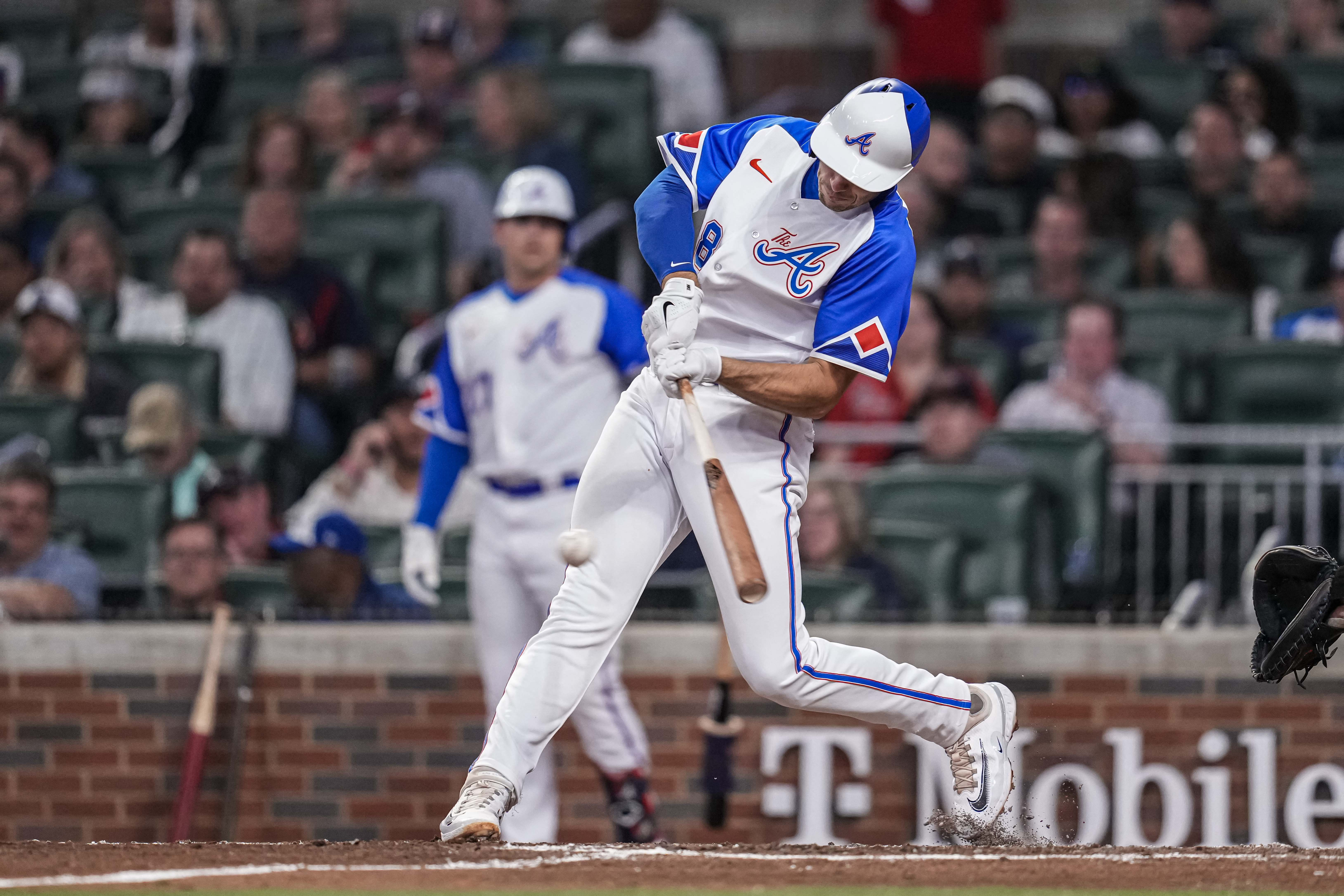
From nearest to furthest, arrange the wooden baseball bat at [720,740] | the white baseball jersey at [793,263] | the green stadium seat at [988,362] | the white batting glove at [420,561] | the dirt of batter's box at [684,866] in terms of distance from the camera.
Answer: the dirt of batter's box at [684,866]
the white baseball jersey at [793,263]
the wooden baseball bat at [720,740]
the white batting glove at [420,561]
the green stadium seat at [988,362]

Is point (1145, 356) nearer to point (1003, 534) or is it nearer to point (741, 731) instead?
point (1003, 534)

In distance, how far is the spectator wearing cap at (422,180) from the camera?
9.45 m

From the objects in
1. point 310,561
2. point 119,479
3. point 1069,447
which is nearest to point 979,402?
point 1069,447

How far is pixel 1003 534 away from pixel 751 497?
3.01m

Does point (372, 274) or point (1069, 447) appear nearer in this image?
point (1069, 447)

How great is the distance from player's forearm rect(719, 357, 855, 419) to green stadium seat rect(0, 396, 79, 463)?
4.39 metres

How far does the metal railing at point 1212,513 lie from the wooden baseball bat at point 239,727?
2.44 metres

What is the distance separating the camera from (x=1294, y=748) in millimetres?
6574

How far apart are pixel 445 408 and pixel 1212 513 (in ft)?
10.2

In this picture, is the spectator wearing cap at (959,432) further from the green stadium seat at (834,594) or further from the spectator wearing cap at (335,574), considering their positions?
the spectator wearing cap at (335,574)

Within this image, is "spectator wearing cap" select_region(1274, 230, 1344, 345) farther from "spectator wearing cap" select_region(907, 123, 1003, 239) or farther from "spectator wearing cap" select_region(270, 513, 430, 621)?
"spectator wearing cap" select_region(270, 513, 430, 621)

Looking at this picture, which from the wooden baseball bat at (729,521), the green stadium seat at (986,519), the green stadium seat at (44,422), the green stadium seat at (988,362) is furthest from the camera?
the green stadium seat at (988,362)

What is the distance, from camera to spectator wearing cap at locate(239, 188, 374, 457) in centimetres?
862

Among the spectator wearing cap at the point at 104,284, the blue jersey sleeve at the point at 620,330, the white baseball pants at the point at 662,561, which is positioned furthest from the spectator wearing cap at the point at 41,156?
the white baseball pants at the point at 662,561
